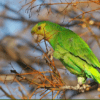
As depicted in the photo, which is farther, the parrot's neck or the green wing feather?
the parrot's neck

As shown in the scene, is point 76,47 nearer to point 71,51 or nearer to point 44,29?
point 71,51

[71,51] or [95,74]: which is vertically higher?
[71,51]

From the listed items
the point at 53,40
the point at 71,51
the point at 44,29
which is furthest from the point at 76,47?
the point at 44,29

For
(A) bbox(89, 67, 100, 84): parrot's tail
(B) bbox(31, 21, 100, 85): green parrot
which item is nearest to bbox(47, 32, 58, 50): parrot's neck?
(B) bbox(31, 21, 100, 85): green parrot

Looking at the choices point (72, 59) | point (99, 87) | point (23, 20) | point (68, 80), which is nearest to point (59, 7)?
point (23, 20)

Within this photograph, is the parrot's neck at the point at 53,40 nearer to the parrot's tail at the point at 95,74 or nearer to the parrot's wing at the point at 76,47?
the parrot's wing at the point at 76,47

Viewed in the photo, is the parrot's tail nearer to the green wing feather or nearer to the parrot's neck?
the green wing feather

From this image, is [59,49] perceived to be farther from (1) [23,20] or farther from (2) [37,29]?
(1) [23,20]
